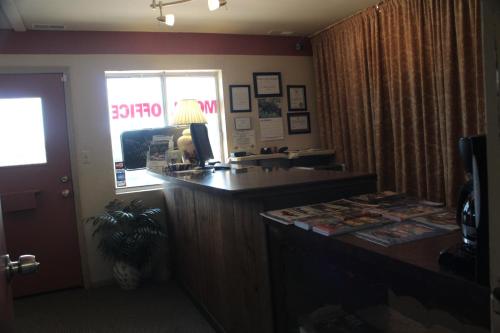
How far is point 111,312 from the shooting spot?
3.21 m

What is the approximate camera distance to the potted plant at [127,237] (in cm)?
364

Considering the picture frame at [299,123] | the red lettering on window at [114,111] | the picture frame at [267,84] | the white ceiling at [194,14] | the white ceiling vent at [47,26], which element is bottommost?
the picture frame at [299,123]

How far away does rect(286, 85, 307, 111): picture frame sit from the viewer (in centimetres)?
480

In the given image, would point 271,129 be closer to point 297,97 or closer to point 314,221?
point 297,97

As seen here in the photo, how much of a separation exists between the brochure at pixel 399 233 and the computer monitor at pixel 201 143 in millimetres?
2156

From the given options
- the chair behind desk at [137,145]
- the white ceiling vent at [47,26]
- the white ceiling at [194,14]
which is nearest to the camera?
the white ceiling at [194,14]

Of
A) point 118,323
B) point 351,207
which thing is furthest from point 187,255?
point 351,207

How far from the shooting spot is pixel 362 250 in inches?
41.2

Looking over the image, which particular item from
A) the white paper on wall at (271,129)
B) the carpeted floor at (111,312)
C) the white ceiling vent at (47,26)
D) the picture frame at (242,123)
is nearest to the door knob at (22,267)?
the carpeted floor at (111,312)

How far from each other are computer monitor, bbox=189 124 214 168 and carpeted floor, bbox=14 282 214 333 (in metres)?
1.17

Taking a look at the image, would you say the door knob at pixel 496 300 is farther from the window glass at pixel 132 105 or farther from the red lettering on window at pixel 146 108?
the red lettering on window at pixel 146 108

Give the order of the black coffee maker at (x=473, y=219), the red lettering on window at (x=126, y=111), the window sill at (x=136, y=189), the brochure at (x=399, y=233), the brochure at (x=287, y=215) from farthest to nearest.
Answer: the red lettering on window at (x=126, y=111) → the window sill at (x=136, y=189) → the brochure at (x=287, y=215) → the brochure at (x=399, y=233) → the black coffee maker at (x=473, y=219)

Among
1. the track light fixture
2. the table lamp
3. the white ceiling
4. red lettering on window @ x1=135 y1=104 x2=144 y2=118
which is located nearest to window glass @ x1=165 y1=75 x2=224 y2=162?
red lettering on window @ x1=135 y1=104 x2=144 y2=118

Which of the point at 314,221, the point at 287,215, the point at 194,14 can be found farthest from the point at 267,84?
the point at 314,221
